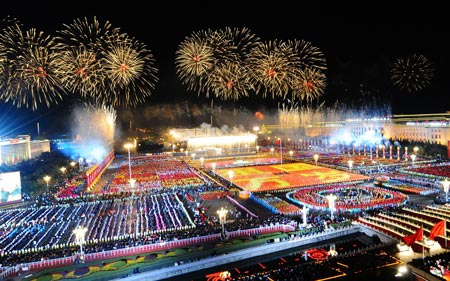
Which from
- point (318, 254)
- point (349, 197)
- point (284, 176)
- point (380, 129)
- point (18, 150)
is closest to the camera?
point (318, 254)

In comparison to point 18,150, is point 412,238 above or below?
below

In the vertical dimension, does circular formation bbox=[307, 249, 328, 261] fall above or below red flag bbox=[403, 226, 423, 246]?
below

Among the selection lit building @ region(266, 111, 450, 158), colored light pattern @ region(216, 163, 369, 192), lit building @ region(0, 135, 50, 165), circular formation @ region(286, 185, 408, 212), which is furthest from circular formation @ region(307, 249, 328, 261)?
lit building @ region(266, 111, 450, 158)

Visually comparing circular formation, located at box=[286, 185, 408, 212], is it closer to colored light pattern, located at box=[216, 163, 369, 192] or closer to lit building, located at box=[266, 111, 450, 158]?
colored light pattern, located at box=[216, 163, 369, 192]

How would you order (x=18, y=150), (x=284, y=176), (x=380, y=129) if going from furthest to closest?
(x=380, y=129) < (x=18, y=150) < (x=284, y=176)

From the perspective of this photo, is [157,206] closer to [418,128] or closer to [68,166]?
[68,166]

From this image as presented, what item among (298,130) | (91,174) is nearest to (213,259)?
(91,174)

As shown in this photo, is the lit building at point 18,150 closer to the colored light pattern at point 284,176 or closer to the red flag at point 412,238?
the colored light pattern at point 284,176

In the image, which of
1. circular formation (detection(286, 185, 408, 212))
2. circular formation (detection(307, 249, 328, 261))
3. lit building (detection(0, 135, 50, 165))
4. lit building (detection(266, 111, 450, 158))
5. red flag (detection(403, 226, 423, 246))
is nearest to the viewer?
red flag (detection(403, 226, 423, 246))

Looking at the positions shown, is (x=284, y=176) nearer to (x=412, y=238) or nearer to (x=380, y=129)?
(x=412, y=238)

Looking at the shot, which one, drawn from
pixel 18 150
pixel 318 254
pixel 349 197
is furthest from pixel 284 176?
pixel 18 150
